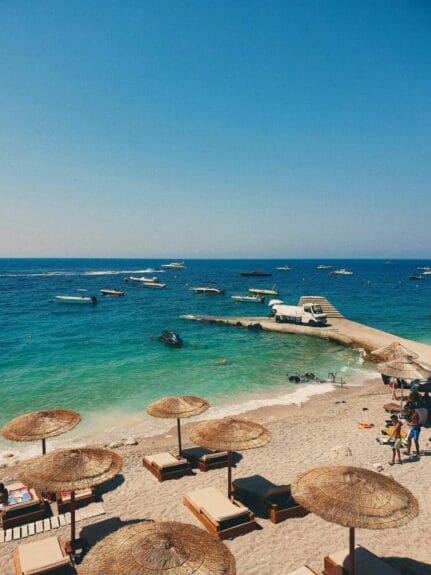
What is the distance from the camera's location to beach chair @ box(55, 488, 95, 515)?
10598 millimetres

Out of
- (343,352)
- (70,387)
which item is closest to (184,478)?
(70,387)

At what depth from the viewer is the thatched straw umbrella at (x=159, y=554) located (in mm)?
5461

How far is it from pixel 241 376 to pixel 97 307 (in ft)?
129

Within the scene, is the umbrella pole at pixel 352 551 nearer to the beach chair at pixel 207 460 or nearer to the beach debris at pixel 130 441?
the beach chair at pixel 207 460

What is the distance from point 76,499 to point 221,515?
169 inches

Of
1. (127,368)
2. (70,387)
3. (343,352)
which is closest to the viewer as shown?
(70,387)

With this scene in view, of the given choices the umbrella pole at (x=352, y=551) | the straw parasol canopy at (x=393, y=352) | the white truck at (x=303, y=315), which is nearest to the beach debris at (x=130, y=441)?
the umbrella pole at (x=352, y=551)

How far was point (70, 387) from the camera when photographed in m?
23.8

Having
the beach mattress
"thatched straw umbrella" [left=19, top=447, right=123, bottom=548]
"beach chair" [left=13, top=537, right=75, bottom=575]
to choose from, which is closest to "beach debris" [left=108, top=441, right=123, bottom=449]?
the beach mattress

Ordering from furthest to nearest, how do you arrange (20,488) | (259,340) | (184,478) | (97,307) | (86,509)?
(97,307)
(259,340)
(184,478)
(20,488)
(86,509)

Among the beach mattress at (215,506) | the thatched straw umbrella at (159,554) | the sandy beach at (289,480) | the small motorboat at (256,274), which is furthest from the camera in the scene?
the small motorboat at (256,274)

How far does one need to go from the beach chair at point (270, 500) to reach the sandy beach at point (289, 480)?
0.21 m

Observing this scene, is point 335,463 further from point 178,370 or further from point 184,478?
point 178,370

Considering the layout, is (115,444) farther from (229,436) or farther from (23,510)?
(229,436)
